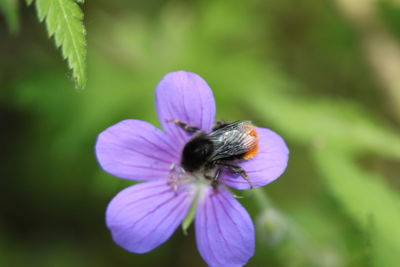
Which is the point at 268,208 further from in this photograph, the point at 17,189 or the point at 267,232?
the point at 17,189

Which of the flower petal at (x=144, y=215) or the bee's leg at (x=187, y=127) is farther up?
the bee's leg at (x=187, y=127)

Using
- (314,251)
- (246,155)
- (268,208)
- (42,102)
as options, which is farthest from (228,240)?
(42,102)

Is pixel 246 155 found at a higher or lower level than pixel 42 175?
higher

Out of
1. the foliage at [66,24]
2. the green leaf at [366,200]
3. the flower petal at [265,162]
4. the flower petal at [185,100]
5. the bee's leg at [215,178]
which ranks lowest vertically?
the green leaf at [366,200]

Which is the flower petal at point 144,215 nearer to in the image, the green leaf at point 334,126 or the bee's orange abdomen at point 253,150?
the bee's orange abdomen at point 253,150

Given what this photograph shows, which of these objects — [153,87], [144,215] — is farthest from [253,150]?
[153,87]

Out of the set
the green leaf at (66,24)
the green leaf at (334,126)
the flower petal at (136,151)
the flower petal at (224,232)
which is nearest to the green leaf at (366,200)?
the green leaf at (334,126)

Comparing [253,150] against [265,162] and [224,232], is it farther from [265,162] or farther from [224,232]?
[224,232]
